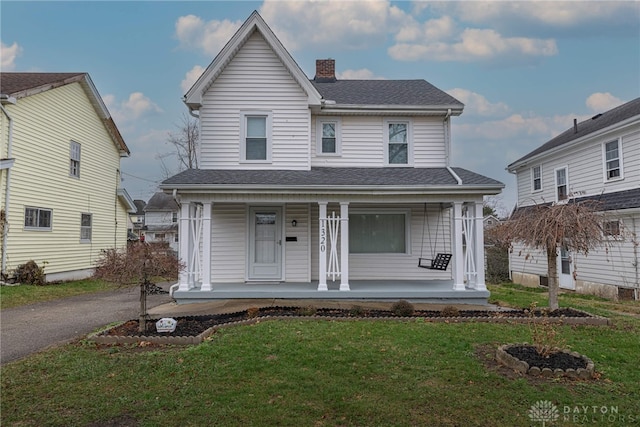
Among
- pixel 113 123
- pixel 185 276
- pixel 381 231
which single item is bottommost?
pixel 185 276

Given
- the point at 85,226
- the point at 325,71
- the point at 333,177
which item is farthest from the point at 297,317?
the point at 85,226

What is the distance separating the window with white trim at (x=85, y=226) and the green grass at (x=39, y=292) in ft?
9.40

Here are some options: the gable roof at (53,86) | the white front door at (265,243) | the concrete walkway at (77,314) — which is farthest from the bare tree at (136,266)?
the gable roof at (53,86)

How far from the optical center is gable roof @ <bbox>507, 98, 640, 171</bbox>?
46.7ft

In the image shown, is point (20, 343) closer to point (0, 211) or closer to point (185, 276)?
point (185, 276)

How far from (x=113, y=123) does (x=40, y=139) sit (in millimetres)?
5214

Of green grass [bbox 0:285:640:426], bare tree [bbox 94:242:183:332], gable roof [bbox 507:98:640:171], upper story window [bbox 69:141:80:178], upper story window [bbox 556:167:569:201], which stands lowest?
green grass [bbox 0:285:640:426]

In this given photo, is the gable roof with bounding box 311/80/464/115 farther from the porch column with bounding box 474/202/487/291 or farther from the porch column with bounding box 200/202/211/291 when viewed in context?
the porch column with bounding box 200/202/211/291

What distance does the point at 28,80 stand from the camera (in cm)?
1529

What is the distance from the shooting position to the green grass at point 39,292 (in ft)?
36.2

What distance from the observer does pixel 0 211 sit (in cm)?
1289

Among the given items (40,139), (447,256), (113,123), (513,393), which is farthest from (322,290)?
(113,123)

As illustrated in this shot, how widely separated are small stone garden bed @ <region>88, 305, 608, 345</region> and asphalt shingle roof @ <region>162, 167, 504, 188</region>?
300 cm

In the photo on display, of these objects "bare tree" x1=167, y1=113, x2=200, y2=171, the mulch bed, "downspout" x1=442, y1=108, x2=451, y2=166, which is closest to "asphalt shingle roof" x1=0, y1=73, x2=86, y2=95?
"bare tree" x1=167, y1=113, x2=200, y2=171
